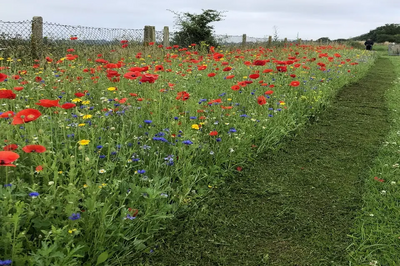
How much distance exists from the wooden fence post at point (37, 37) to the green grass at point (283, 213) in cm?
711

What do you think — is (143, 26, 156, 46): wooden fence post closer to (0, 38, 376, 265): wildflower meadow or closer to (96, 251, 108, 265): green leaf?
(0, 38, 376, 265): wildflower meadow

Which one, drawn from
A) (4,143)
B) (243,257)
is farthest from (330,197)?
(4,143)

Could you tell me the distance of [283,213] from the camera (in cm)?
Result: 254

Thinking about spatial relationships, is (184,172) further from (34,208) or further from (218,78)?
(218,78)

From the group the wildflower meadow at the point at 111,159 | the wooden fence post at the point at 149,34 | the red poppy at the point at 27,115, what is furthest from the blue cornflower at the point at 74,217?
the wooden fence post at the point at 149,34

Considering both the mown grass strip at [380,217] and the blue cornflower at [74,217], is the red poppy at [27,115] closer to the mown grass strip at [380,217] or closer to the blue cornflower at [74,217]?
the blue cornflower at [74,217]

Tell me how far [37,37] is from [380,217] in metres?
8.79

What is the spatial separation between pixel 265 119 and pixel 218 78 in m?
2.31

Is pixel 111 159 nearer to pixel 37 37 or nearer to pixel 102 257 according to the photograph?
pixel 102 257

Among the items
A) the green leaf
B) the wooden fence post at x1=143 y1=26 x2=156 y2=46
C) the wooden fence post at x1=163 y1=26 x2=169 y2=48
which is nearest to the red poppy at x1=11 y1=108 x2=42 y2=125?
the green leaf

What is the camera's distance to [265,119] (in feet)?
12.5

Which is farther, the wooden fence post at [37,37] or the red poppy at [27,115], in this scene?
the wooden fence post at [37,37]

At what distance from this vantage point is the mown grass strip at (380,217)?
2.12 m

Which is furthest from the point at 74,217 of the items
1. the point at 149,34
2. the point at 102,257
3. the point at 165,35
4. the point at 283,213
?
the point at 165,35
